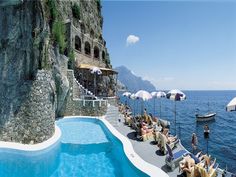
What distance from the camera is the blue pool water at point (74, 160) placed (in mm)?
9914

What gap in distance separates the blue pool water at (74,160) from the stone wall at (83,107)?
5.73 m

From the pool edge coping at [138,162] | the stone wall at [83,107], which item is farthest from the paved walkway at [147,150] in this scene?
the stone wall at [83,107]

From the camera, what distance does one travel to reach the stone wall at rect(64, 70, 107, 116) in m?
21.4

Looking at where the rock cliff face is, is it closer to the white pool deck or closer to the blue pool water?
the blue pool water

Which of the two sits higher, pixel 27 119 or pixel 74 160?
pixel 27 119

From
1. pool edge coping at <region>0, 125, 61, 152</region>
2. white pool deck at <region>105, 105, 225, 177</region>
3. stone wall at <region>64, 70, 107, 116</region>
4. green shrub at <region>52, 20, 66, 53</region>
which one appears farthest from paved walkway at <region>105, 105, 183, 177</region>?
green shrub at <region>52, 20, 66, 53</region>

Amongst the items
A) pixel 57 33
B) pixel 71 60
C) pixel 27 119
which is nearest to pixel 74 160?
pixel 27 119

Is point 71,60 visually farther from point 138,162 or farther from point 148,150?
point 138,162

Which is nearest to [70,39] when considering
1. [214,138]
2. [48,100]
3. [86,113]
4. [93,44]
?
[93,44]

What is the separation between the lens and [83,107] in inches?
866

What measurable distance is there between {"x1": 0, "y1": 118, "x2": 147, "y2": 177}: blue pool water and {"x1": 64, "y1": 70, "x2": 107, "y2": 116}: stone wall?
5.73 m

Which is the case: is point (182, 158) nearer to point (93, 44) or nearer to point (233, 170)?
point (233, 170)

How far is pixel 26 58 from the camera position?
1256 centimetres

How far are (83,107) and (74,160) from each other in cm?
1057
